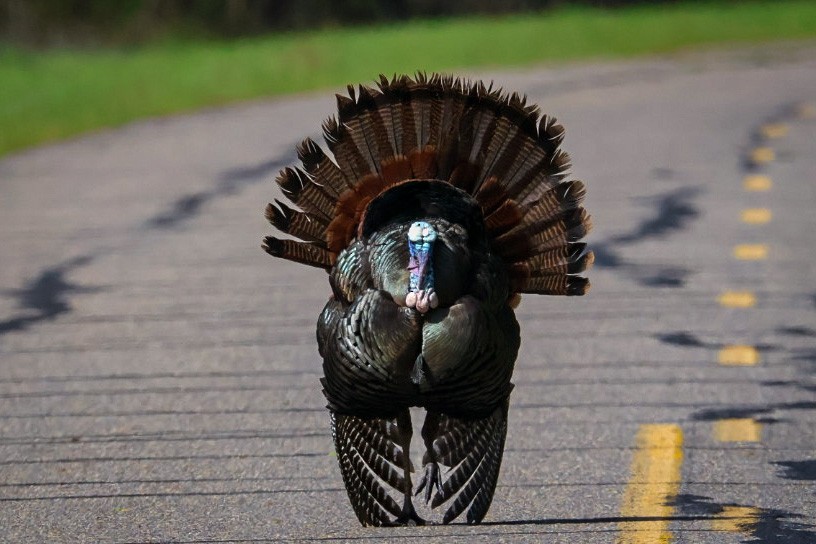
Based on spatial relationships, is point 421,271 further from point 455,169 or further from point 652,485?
point 652,485

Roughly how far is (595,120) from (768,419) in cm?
1209

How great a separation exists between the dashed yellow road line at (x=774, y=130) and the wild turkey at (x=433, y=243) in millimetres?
12087

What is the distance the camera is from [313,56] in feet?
91.3

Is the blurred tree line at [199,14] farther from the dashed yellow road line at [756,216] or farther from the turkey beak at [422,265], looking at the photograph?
the turkey beak at [422,265]

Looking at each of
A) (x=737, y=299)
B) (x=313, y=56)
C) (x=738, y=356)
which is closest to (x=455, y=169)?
(x=738, y=356)

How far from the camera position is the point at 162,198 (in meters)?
14.2

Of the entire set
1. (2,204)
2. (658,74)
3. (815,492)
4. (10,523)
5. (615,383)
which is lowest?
(10,523)

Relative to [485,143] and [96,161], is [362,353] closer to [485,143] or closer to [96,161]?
[485,143]

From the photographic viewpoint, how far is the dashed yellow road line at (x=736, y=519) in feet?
18.6

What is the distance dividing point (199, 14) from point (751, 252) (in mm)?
26018

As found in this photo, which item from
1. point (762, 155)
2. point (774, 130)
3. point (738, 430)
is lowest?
point (738, 430)

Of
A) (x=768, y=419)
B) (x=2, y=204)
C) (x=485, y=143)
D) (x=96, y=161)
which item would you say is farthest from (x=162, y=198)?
(x=485, y=143)

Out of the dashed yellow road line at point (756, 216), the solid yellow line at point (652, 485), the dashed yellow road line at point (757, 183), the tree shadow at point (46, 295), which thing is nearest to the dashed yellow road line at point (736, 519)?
the solid yellow line at point (652, 485)

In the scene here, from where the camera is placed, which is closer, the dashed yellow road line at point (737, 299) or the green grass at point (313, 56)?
the dashed yellow road line at point (737, 299)
